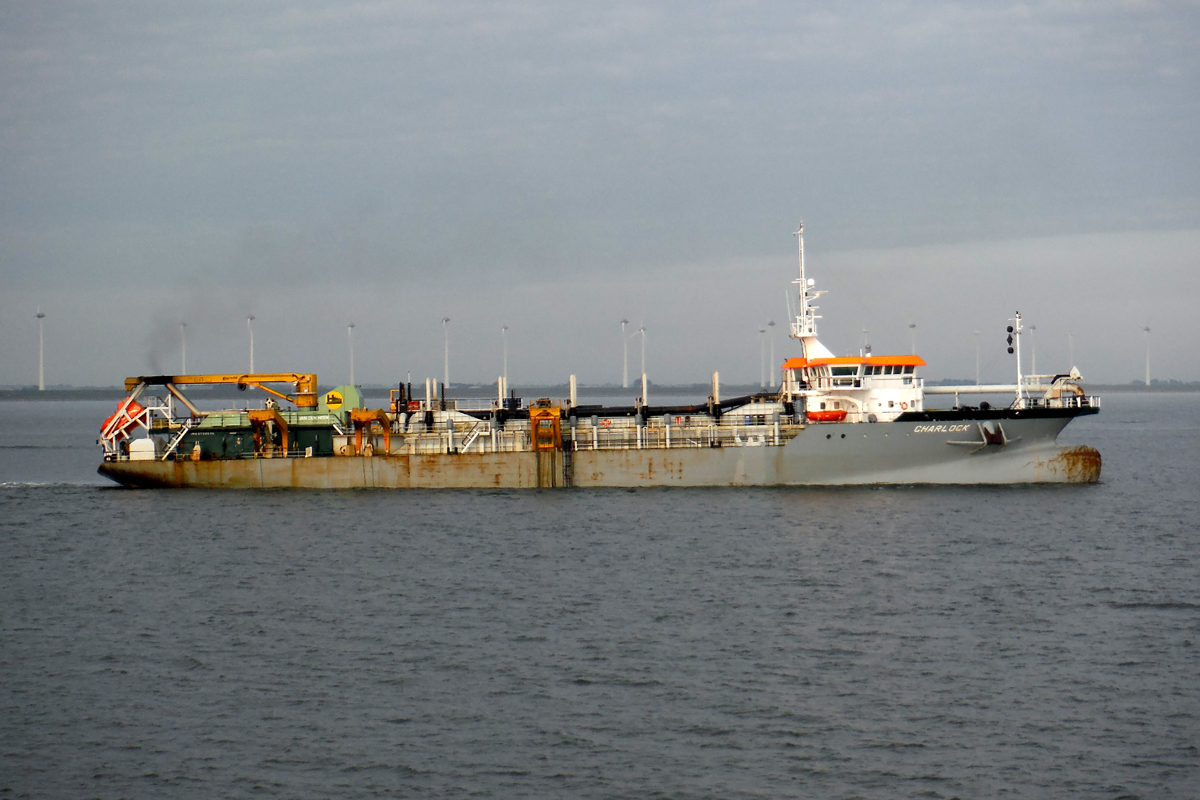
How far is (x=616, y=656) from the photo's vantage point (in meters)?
29.2

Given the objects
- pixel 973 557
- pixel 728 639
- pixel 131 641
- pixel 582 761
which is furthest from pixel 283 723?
pixel 973 557

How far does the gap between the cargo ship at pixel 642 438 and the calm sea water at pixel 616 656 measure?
19.3 ft

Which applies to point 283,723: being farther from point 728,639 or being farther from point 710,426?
point 710,426

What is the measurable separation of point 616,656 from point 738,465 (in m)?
32.6

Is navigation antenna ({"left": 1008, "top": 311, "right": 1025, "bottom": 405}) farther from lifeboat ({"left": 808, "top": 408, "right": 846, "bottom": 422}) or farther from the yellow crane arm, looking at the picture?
the yellow crane arm

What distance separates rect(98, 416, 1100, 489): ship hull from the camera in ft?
190

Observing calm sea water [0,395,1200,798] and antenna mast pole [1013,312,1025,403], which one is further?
antenna mast pole [1013,312,1025,403]

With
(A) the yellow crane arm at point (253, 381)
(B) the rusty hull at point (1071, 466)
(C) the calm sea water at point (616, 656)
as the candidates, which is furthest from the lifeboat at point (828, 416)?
(A) the yellow crane arm at point (253, 381)

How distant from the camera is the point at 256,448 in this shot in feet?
217

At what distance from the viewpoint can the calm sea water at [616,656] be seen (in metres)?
22.1

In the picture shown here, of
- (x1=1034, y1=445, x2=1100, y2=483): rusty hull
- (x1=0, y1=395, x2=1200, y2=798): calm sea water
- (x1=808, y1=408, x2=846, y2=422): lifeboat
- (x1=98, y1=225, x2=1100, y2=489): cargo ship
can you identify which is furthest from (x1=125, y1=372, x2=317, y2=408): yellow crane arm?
(x1=1034, y1=445, x2=1100, y2=483): rusty hull

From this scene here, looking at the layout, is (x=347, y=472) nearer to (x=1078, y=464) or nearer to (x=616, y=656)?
(x=616, y=656)

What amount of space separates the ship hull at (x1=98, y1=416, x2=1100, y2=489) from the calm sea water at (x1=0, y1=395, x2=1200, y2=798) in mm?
5524

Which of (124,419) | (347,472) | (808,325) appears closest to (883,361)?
(808,325)
